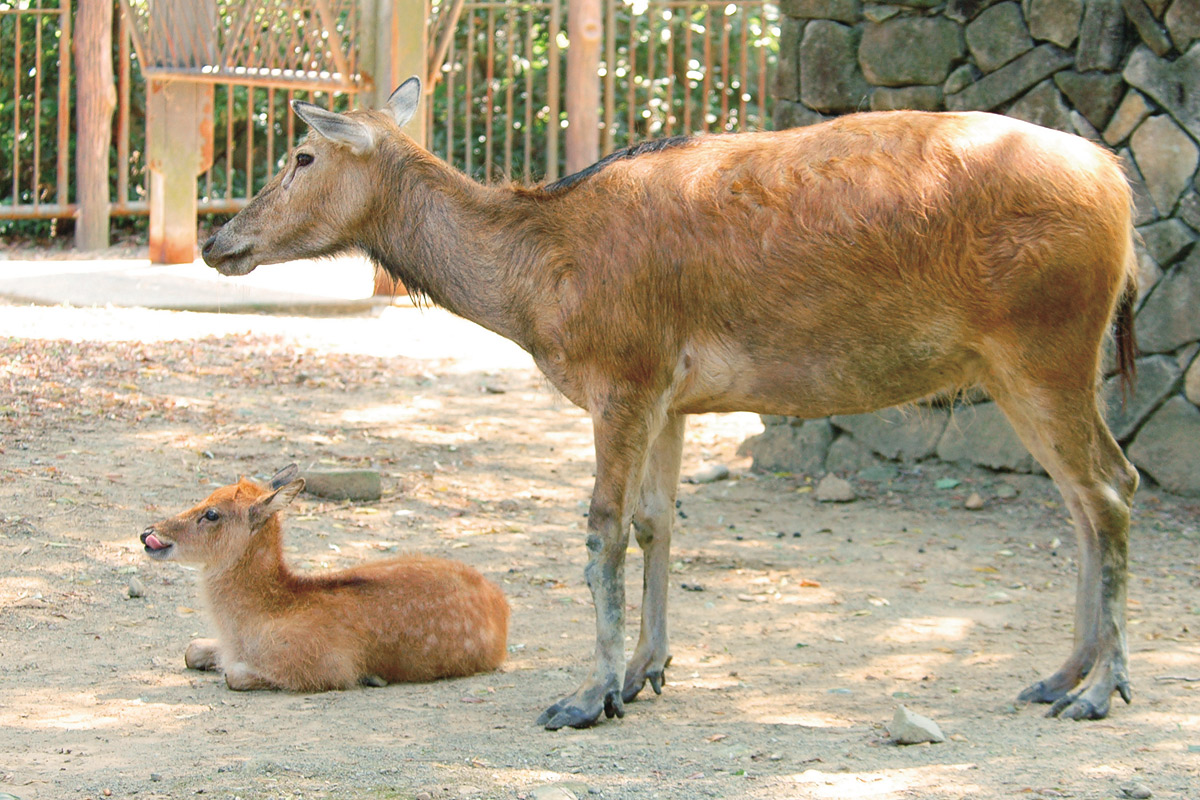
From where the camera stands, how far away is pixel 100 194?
14.9 meters

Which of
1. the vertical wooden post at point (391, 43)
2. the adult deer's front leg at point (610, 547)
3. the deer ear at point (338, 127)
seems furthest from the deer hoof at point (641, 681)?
the vertical wooden post at point (391, 43)

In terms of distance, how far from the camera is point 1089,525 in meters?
4.96

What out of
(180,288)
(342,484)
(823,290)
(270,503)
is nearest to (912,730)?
(823,290)

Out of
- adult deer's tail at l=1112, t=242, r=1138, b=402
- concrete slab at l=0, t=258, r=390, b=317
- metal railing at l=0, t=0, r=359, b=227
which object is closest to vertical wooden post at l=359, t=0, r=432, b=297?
concrete slab at l=0, t=258, r=390, b=317

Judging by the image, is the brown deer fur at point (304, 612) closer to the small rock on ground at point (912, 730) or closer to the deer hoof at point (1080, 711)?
the small rock on ground at point (912, 730)

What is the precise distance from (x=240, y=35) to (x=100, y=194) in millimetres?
3289

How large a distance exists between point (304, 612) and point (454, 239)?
143cm

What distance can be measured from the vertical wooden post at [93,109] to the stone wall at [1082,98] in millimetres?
8947

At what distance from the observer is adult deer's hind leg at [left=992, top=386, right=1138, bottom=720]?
4.72 m

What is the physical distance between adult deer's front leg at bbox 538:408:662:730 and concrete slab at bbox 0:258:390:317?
6647 mm

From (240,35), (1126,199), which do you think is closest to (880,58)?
(1126,199)

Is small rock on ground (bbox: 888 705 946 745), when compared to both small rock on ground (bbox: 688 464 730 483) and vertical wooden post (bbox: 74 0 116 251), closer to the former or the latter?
small rock on ground (bbox: 688 464 730 483)

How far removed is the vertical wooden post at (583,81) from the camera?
45.4ft

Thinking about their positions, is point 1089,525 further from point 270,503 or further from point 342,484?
point 342,484
